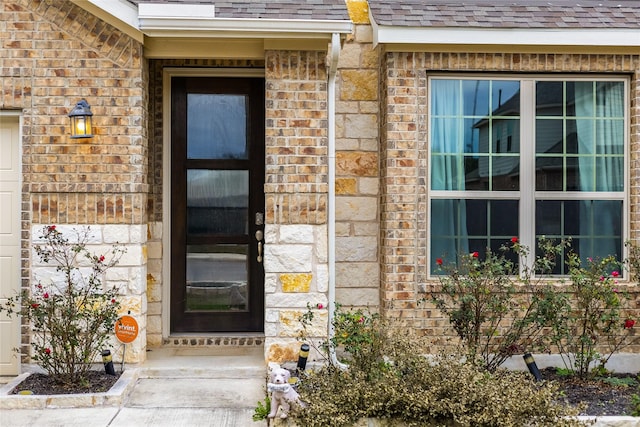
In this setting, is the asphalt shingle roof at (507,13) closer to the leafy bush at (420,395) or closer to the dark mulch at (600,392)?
the leafy bush at (420,395)

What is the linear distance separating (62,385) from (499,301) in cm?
354

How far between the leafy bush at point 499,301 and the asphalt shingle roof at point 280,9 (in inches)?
91.4

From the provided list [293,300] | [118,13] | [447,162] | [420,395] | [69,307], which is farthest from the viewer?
[447,162]

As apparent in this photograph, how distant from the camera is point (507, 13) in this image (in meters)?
5.74

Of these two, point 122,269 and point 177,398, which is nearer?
point 177,398

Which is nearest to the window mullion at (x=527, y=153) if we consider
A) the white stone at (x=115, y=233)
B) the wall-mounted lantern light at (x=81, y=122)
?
the white stone at (x=115, y=233)

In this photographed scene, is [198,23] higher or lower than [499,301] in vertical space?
higher

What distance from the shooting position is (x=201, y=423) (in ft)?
14.4

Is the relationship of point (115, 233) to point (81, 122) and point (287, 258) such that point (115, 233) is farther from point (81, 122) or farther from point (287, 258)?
point (287, 258)

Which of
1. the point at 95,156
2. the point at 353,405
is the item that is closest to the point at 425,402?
the point at 353,405

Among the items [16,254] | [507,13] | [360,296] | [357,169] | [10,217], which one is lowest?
[360,296]

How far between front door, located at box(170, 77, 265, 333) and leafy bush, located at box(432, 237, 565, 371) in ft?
→ 6.22

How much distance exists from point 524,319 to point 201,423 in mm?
2755

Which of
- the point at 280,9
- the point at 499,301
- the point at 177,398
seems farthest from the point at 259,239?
the point at 499,301
